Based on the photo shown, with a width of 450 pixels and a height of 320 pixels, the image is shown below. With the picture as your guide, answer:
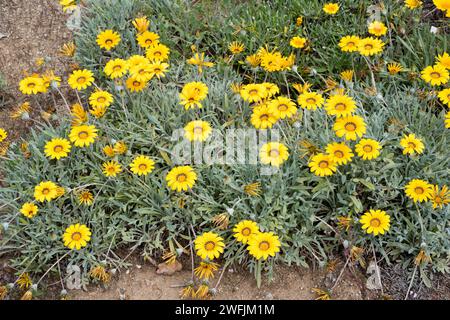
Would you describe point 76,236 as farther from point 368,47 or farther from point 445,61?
point 445,61

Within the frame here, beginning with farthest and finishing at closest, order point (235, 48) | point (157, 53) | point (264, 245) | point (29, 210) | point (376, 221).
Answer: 1. point (235, 48)
2. point (157, 53)
3. point (29, 210)
4. point (376, 221)
5. point (264, 245)

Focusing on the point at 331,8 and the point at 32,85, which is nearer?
the point at 32,85

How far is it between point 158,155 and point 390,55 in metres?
1.96

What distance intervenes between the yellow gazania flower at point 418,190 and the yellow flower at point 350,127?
412mm

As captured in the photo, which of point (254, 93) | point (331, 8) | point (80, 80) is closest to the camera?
point (254, 93)

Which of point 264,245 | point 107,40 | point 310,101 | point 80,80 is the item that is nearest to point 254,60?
point 310,101

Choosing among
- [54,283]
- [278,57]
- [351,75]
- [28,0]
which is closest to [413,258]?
[351,75]

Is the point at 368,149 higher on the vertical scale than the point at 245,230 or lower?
higher

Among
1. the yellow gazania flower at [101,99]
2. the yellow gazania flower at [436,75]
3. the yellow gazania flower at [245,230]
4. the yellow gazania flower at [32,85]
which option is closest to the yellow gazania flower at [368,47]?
the yellow gazania flower at [436,75]

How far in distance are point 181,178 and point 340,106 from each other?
1.06m

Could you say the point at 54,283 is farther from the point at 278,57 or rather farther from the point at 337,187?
the point at 278,57

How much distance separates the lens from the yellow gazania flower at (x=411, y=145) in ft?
11.3

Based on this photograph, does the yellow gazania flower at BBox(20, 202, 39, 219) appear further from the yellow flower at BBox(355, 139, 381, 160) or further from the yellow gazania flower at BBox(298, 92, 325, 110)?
the yellow flower at BBox(355, 139, 381, 160)

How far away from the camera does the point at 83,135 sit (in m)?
3.66
